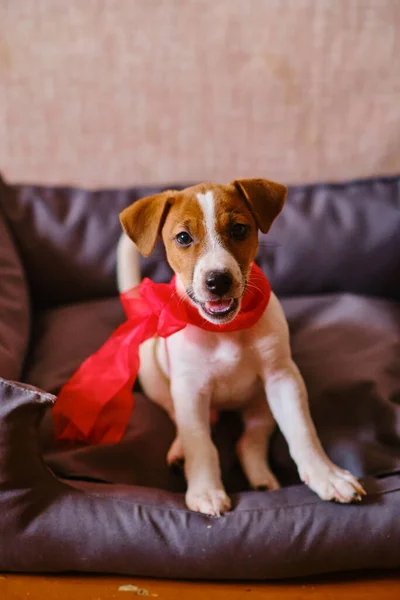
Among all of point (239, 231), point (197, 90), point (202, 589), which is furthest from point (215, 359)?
point (197, 90)

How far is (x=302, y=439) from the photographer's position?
114cm

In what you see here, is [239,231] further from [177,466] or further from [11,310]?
[11,310]

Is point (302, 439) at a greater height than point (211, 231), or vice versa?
point (211, 231)

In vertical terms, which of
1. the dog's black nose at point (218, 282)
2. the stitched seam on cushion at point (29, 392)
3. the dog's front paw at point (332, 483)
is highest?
the dog's black nose at point (218, 282)

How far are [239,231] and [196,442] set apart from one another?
42cm

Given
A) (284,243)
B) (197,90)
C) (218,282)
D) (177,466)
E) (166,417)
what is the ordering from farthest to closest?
(197,90) < (284,243) < (166,417) < (177,466) < (218,282)

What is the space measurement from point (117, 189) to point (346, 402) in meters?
0.95

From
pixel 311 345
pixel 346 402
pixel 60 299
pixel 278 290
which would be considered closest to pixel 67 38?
pixel 60 299

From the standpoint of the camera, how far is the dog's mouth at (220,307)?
1.05 meters

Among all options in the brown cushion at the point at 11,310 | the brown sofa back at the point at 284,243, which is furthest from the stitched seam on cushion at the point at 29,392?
the brown sofa back at the point at 284,243

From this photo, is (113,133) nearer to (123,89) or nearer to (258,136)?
(123,89)

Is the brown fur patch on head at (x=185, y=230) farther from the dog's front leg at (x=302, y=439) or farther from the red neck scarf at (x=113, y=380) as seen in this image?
the dog's front leg at (x=302, y=439)

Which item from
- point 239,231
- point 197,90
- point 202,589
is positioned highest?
point 197,90

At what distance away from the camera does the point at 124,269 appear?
154cm
